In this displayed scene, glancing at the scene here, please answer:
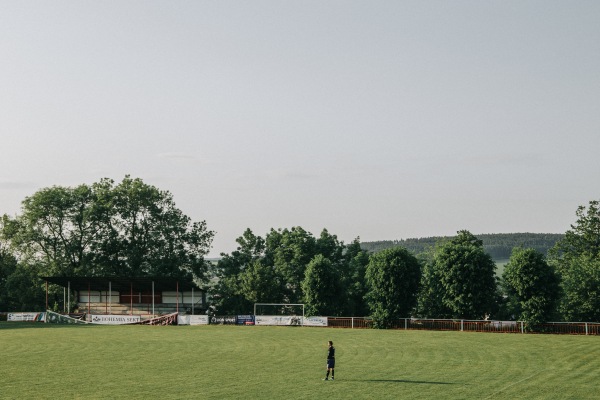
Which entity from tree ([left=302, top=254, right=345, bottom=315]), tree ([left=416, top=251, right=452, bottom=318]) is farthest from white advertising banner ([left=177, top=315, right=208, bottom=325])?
tree ([left=416, top=251, right=452, bottom=318])

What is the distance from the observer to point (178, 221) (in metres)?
110

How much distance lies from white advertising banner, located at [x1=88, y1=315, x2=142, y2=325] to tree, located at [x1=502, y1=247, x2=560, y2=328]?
4644cm

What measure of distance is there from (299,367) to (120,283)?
5907 cm

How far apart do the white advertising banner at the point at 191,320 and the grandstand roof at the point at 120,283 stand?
17.1ft

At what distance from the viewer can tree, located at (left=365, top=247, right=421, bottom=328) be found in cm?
7125

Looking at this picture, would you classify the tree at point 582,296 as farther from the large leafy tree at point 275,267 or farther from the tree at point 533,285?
the large leafy tree at point 275,267

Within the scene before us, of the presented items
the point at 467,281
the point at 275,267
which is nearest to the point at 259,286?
the point at 275,267

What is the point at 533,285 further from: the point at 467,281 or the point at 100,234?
the point at 100,234

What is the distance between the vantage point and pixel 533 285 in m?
63.5

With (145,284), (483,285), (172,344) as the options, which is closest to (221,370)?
(172,344)

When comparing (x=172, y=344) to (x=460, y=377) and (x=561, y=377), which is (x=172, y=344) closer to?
(x=460, y=377)

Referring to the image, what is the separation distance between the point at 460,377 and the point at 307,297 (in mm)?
46557

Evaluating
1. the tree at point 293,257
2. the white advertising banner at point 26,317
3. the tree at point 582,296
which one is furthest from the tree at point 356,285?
the white advertising banner at point 26,317

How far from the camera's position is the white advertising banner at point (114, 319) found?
84.9 metres
